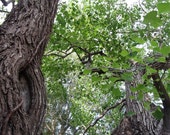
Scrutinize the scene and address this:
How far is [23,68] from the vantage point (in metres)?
1.69

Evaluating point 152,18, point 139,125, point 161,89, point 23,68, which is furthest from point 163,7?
point 139,125

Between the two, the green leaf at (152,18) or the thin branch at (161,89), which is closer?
the green leaf at (152,18)

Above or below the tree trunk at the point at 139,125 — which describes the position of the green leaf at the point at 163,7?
below

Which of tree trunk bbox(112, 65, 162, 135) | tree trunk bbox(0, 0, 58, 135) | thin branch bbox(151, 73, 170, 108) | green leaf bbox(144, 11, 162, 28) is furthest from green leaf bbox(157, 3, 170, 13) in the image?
tree trunk bbox(112, 65, 162, 135)

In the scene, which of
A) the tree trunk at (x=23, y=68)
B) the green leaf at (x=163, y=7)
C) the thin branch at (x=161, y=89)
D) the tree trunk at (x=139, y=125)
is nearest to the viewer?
the green leaf at (x=163, y=7)

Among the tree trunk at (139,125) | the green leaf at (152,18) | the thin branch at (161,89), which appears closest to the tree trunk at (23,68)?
the green leaf at (152,18)

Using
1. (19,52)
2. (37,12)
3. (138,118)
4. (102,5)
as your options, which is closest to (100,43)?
(102,5)

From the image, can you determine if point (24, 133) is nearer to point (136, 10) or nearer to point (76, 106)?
point (136, 10)

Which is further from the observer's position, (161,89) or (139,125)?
(139,125)

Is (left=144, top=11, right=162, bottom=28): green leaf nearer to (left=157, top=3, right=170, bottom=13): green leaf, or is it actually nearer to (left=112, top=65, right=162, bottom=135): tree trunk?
(left=157, top=3, right=170, bottom=13): green leaf

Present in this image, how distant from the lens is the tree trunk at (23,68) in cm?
142

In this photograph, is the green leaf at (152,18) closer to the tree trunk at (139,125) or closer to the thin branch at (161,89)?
the thin branch at (161,89)

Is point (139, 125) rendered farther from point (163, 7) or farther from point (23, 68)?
point (163, 7)

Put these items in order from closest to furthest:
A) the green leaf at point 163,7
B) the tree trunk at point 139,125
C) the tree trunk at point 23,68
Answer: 1. the green leaf at point 163,7
2. the tree trunk at point 23,68
3. the tree trunk at point 139,125
